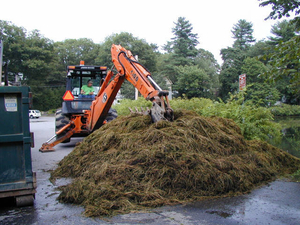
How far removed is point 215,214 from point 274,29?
52636mm

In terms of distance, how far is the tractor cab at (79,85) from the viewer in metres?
10.8

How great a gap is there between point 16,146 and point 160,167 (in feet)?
7.64

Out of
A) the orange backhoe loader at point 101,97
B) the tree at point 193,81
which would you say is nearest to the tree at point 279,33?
the tree at point 193,81

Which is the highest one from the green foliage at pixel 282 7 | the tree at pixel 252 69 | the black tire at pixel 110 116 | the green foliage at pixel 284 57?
the tree at pixel 252 69

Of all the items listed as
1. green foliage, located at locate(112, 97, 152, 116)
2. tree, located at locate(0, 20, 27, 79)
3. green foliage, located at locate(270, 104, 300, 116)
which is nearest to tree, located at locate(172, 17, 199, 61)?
green foliage, located at locate(270, 104, 300, 116)

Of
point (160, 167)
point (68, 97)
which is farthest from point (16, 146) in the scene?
point (68, 97)

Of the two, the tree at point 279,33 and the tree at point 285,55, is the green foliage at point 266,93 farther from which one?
the tree at point 285,55

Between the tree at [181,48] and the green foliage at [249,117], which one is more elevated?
the tree at [181,48]

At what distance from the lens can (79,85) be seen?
11.7 meters

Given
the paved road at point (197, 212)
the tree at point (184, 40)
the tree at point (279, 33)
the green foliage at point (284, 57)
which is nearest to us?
the paved road at point (197, 212)

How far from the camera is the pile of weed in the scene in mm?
4465

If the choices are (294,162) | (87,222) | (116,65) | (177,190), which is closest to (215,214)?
(177,190)

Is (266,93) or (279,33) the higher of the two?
(279,33)

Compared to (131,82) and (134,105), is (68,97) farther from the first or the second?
(134,105)
